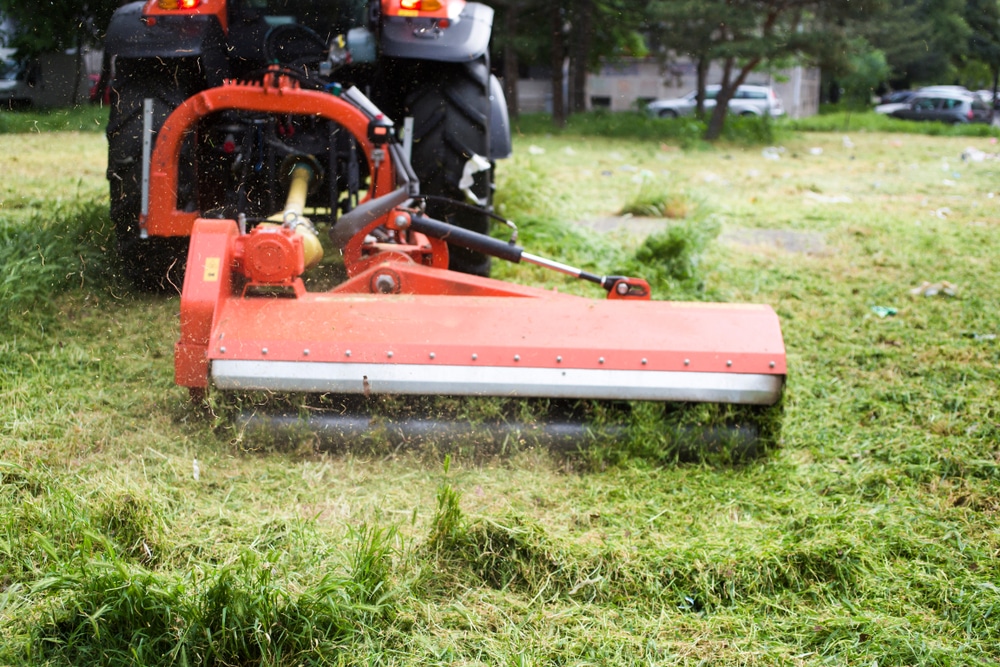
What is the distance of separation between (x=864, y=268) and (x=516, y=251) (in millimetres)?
→ 2781

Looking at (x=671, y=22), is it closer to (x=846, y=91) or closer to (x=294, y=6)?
(x=846, y=91)

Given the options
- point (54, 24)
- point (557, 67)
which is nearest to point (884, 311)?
point (54, 24)

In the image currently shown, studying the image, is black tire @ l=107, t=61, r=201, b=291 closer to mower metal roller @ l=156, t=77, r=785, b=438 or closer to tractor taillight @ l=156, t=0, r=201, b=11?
tractor taillight @ l=156, t=0, r=201, b=11

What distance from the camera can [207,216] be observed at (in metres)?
3.71

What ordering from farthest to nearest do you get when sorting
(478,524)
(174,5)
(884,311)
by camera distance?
(884,311), (174,5), (478,524)

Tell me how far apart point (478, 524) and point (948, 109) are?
861 inches

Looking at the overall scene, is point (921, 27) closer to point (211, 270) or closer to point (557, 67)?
point (557, 67)

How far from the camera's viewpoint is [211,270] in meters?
2.75

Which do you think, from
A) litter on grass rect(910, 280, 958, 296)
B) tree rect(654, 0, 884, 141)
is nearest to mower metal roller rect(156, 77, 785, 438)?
litter on grass rect(910, 280, 958, 296)

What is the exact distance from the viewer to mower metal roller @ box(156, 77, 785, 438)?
8.66 ft

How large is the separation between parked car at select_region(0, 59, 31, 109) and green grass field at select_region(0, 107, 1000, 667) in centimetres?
161

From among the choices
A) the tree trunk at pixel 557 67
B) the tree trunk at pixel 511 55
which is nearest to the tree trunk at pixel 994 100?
the tree trunk at pixel 557 67

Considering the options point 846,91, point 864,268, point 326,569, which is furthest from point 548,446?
point 846,91

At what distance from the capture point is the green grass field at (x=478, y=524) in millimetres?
1902
